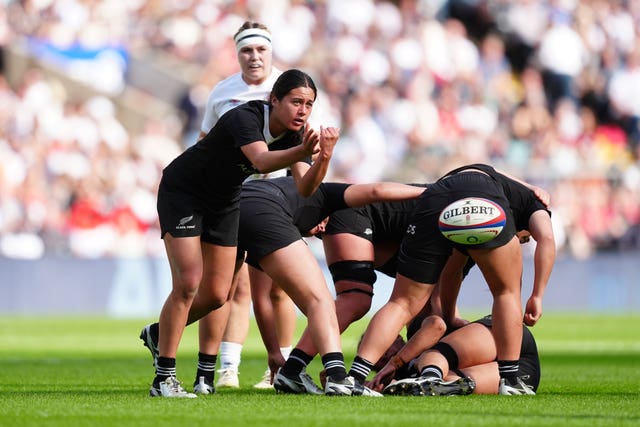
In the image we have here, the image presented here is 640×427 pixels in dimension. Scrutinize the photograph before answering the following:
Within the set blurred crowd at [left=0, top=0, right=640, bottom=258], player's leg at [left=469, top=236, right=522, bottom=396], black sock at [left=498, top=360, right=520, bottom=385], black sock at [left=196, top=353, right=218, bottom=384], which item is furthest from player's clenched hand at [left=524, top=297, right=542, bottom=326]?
blurred crowd at [left=0, top=0, right=640, bottom=258]

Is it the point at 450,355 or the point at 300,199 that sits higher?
the point at 300,199

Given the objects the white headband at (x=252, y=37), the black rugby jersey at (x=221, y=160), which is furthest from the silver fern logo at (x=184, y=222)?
the white headband at (x=252, y=37)

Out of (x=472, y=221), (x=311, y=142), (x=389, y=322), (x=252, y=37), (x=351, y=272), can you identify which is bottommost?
(x=389, y=322)

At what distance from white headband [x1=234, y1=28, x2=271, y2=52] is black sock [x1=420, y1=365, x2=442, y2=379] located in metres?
3.41

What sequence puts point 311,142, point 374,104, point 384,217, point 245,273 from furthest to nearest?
1. point 374,104
2. point 245,273
3. point 384,217
4. point 311,142

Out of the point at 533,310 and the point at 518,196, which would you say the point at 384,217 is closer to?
the point at 518,196

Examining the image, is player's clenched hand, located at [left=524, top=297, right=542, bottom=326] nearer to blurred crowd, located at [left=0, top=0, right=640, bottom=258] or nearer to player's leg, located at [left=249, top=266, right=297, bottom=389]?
player's leg, located at [left=249, top=266, right=297, bottom=389]

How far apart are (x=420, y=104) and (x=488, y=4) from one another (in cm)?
438

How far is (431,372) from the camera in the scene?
28.1ft

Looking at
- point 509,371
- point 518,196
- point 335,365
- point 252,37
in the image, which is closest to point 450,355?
point 509,371

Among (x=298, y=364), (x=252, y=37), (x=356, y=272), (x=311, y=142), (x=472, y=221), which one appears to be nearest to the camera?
(x=311, y=142)

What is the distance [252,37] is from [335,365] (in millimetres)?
3435

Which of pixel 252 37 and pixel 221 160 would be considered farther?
pixel 252 37

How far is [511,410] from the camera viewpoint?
741cm
